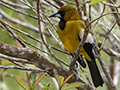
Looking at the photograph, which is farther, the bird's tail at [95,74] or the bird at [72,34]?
the bird's tail at [95,74]

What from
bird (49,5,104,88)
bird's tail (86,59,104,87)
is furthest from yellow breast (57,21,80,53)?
bird's tail (86,59,104,87)

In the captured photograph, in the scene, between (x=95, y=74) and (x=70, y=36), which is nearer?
(x=70, y=36)

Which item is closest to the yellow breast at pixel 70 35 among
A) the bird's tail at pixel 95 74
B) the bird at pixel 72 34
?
the bird at pixel 72 34

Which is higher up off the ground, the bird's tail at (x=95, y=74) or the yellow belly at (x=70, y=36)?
the yellow belly at (x=70, y=36)

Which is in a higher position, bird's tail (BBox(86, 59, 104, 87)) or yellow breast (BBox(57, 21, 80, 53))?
yellow breast (BBox(57, 21, 80, 53))

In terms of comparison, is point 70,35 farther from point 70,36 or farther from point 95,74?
point 95,74

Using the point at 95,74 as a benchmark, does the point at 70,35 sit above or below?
above

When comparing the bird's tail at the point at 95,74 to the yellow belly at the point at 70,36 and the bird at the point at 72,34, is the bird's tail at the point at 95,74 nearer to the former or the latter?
the bird at the point at 72,34

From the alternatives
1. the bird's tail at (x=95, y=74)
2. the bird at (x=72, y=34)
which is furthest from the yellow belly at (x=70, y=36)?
the bird's tail at (x=95, y=74)

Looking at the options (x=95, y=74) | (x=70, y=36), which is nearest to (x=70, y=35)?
(x=70, y=36)

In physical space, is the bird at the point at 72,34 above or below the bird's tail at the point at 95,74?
above

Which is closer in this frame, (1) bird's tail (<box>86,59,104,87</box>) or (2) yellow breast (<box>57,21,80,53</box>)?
(2) yellow breast (<box>57,21,80,53</box>)

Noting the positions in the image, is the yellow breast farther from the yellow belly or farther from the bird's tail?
the bird's tail

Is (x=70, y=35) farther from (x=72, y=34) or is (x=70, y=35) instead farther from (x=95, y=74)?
(x=95, y=74)
